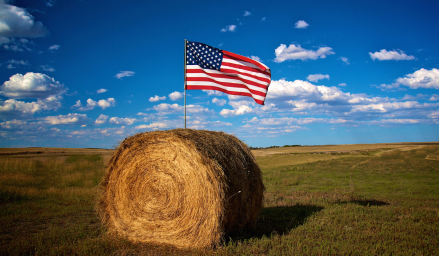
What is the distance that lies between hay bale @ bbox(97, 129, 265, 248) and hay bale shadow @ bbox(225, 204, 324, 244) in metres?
0.24

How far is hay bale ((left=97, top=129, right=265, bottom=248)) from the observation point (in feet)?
18.2

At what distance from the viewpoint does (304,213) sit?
7.71m

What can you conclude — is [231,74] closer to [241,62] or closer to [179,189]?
[241,62]

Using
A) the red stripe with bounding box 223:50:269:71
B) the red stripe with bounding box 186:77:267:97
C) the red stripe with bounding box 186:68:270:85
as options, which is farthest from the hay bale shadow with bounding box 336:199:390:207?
the red stripe with bounding box 223:50:269:71

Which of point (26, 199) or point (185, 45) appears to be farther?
point (26, 199)

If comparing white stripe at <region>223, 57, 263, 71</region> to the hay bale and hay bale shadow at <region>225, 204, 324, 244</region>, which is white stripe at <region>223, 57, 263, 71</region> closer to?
the hay bale

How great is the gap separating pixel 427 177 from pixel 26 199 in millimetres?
21171

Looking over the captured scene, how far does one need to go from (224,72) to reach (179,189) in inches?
188

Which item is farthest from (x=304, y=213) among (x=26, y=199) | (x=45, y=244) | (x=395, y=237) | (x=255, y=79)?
(x=26, y=199)

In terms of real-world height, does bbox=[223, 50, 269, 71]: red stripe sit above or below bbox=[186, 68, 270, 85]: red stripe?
above

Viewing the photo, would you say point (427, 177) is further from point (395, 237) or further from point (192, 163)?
point (192, 163)

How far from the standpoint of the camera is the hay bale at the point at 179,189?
218 inches

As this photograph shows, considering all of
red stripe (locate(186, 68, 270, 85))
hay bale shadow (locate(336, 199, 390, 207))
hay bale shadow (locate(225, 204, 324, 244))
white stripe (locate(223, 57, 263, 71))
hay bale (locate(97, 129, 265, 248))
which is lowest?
hay bale shadow (locate(336, 199, 390, 207))

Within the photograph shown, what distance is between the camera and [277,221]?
7090 mm
